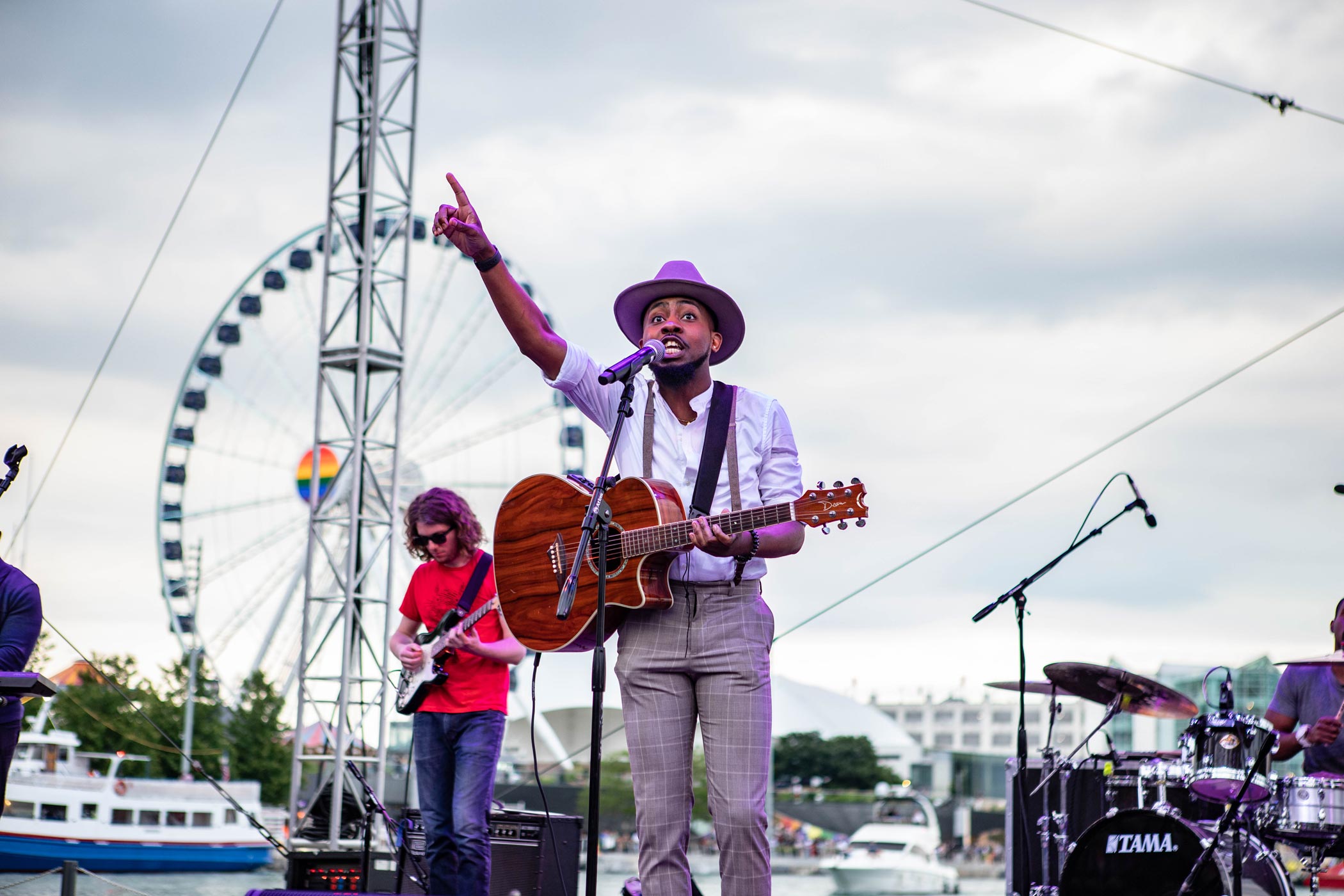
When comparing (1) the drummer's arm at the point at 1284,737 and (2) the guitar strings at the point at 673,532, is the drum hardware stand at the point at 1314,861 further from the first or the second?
(2) the guitar strings at the point at 673,532

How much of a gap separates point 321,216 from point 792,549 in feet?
71.9

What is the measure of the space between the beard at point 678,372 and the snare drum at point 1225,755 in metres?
2.40

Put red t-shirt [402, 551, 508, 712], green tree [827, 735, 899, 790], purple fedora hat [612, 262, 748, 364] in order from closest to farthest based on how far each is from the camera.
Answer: purple fedora hat [612, 262, 748, 364], red t-shirt [402, 551, 508, 712], green tree [827, 735, 899, 790]

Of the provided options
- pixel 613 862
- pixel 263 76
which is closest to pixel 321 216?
pixel 263 76

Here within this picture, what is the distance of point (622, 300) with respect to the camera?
3545 mm

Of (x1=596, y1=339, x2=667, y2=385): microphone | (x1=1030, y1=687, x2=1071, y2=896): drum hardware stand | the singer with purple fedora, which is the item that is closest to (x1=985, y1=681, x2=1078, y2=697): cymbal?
(x1=1030, y1=687, x2=1071, y2=896): drum hardware stand

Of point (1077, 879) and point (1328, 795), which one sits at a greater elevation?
point (1328, 795)

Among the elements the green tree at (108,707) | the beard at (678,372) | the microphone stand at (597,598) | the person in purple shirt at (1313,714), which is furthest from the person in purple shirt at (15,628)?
the green tree at (108,707)

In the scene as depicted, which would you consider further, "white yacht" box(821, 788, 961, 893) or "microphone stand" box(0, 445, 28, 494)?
"white yacht" box(821, 788, 961, 893)

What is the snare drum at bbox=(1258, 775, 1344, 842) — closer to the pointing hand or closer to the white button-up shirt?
the white button-up shirt

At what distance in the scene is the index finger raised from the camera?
3.20 m

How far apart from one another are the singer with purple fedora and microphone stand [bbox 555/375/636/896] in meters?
0.12

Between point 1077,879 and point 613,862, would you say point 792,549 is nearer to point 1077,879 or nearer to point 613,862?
point 1077,879

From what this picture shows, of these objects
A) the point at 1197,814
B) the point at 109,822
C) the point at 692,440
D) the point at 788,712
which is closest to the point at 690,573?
the point at 692,440
